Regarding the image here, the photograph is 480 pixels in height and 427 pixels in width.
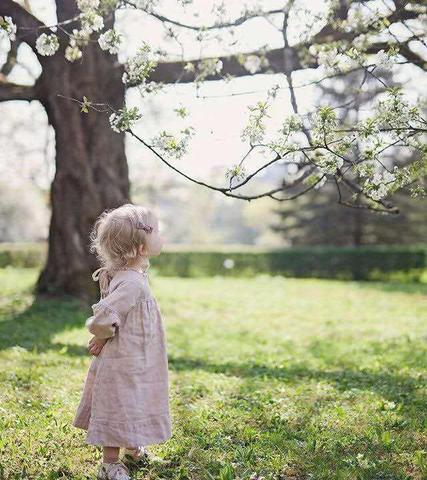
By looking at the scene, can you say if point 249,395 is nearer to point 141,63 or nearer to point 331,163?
point 331,163

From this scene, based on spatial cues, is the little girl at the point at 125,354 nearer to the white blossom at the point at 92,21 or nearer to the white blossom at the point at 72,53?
the white blossom at the point at 92,21

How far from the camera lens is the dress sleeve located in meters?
3.14

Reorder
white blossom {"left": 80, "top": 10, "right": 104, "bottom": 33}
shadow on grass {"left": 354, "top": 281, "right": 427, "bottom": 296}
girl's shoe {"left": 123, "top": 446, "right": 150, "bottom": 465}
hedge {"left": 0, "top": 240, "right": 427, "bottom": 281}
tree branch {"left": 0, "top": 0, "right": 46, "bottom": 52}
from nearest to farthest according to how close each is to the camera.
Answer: girl's shoe {"left": 123, "top": 446, "right": 150, "bottom": 465}
white blossom {"left": 80, "top": 10, "right": 104, "bottom": 33}
tree branch {"left": 0, "top": 0, "right": 46, "bottom": 52}
shadow on grass {"left": 354, "top": 281, "right": 427, "bottom": 296}
hedge {"left": 0, "top": 240, "right": 427, "bottom": 281}

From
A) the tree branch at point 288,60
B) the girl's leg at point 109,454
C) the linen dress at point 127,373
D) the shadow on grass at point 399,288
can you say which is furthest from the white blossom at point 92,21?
the shadow on grass at point 399,288

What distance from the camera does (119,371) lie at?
3.21 m

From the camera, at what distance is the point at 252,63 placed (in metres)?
7.63

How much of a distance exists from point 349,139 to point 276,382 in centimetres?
269

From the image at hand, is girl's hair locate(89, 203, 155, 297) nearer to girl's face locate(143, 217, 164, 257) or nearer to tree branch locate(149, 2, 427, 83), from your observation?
girl's face locate(143, 217, 164, 257)

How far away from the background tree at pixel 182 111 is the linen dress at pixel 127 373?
0.98 m

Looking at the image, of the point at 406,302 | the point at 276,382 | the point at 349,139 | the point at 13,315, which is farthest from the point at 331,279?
the point at 349,139

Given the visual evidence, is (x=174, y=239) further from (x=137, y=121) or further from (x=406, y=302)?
(x=137, y=121)

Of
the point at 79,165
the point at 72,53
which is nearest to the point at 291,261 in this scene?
the point at 79,165

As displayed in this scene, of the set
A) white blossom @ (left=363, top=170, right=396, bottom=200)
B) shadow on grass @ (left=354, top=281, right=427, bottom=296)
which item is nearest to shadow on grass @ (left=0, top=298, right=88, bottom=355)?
white blossom @ (left=363, top=170, right=396, bottom=200)

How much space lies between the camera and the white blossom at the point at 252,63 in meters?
7.46
